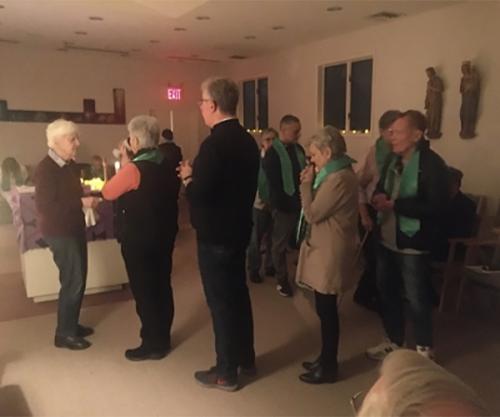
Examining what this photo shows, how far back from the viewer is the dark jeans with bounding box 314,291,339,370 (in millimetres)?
2432

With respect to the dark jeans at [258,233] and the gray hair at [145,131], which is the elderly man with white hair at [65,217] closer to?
the gray hair at [145,131]

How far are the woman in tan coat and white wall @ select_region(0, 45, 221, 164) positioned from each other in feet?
21.1

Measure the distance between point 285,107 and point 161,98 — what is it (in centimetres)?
257

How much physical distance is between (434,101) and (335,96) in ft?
6.35

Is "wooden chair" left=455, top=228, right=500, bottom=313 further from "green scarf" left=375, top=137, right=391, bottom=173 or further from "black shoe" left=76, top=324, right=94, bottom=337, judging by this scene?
"black shoe" left=76, top=324, right=94, bottom=337

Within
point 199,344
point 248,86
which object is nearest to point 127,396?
point 199,344

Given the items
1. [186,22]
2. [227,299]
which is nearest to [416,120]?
[227,299]

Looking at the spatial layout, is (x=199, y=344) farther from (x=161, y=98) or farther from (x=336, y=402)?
(x=161, y=98)

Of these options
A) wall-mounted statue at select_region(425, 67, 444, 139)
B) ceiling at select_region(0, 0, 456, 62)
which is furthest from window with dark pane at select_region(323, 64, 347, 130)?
wall-mounted statue at select_region(425, 67, 444, 139)

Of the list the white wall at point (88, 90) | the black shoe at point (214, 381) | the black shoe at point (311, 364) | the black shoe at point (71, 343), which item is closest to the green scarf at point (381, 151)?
the black shoe at point (311, 364)

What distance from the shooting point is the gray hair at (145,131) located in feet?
8.33

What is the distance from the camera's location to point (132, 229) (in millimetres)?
2576

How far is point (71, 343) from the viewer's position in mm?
2941

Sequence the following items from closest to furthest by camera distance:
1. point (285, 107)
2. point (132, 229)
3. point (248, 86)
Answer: point (132, 229)
point (285, 107)
point (248, 86)
